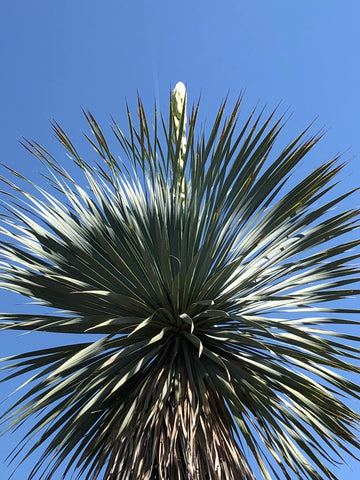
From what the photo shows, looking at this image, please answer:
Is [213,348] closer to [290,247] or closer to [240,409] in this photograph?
[240,409]

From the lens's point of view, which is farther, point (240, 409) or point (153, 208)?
point (153, 208)

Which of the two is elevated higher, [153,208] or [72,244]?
[153,208]

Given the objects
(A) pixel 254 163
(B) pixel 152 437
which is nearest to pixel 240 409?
(B) pixel 152 437

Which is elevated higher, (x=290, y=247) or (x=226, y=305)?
(x=290, y=247)

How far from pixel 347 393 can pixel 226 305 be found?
34.3 inches

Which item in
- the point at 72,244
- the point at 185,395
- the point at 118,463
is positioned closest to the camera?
the point at 118,463

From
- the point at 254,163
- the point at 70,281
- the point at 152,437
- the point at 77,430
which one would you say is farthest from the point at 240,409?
the point at 254,163

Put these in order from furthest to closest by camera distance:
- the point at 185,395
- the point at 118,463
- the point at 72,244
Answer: the point at 72,244 < the point at 185,395 < the point at 118,463

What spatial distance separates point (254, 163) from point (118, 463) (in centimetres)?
198

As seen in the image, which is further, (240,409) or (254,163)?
(254,163)

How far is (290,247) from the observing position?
4.52 m

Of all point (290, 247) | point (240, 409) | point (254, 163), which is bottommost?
point (240, 409)

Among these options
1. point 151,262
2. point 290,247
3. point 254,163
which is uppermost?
point 254,163

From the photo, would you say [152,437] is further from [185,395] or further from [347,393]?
[347,393]
